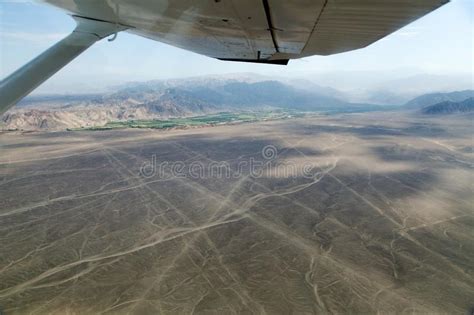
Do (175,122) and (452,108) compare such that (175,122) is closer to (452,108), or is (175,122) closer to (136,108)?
(136,108)

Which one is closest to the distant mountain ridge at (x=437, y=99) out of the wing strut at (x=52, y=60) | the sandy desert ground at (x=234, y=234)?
the sandy desert ground at (x=234, y=234)

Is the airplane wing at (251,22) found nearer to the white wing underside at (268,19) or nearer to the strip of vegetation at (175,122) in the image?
the white wing underside at (268,19)

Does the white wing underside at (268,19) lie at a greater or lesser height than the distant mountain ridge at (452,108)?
greater

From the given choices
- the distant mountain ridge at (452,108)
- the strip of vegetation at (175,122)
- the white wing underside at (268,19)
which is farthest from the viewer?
the distant mountain ridge at (452,108)

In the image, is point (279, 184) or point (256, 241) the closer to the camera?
point (256, 241)

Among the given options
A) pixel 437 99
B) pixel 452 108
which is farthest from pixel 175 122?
pixel 437 99

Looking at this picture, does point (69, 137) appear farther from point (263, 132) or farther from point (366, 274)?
point (366, 274)

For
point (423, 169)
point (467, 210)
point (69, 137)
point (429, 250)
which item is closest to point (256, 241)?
point (429, 250)
